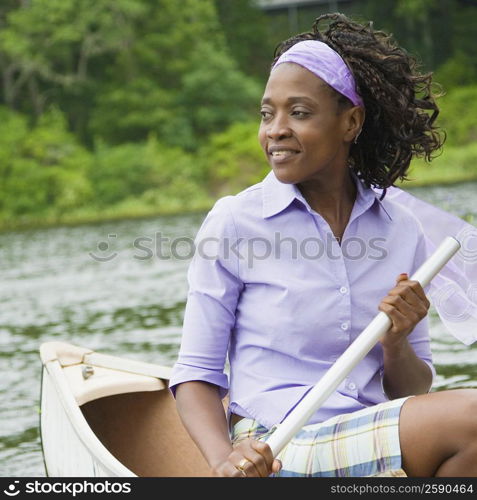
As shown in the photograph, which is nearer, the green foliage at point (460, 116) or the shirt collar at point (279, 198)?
the shirt collar at point (279, 198)

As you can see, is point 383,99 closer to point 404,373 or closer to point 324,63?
point 324,63

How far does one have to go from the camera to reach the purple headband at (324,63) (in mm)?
1928

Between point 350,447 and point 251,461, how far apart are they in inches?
7.3

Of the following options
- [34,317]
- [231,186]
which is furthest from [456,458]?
[231,186]

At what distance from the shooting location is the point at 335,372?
5.98 feet

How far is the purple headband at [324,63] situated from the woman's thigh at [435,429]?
57 cm

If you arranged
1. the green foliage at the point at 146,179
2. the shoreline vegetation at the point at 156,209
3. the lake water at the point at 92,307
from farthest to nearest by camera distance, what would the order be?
the green foliage at the point at 146,179 → the shoreline vegetation at the point at 156,209 → the lake water at the point at 92,307

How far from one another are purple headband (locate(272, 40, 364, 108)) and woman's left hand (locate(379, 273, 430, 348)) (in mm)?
364

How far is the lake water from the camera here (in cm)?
480

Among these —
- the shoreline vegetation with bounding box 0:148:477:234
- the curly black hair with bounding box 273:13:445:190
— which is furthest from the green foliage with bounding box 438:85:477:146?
the curly black hair with bounding box 273:13:445:190

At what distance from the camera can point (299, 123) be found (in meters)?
1.94

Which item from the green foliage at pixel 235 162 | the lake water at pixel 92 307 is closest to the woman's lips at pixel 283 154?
the lake water at pixel 92 307

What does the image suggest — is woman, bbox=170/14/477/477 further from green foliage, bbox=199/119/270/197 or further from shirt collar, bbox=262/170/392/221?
green foliage, bbox=199/119/270/197

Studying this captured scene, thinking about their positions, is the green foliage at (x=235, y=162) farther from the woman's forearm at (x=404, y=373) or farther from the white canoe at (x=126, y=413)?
the woman's forearm at (x=404, y=373)
